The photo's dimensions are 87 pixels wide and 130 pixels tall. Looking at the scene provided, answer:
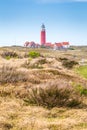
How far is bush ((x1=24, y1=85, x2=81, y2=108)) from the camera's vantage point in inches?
408

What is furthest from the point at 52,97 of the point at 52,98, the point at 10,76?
the point at 10,76

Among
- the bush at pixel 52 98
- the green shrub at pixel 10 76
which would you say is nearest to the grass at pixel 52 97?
the bush at pixel 52 98

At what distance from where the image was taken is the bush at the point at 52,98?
10.4 metres

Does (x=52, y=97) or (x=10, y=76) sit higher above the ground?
(x=10, y=76)

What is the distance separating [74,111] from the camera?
9703 millimetres

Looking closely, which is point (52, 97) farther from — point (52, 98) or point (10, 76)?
point (10, 76)

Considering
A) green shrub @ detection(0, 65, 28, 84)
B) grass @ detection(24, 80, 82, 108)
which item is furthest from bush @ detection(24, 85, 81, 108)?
green shrub @ detection(0, 65, 28, 84)

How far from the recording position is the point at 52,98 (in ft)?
34.0

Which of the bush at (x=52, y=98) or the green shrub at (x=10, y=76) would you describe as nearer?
the bush at (x=52, y=98)

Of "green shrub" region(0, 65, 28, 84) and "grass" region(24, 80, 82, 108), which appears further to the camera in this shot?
"green shrub" region(0, 65, 28, 84)

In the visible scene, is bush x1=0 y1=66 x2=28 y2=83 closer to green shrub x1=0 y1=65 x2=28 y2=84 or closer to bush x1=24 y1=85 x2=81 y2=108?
green shrub x1=0 y1=65 x2=28 y2=84

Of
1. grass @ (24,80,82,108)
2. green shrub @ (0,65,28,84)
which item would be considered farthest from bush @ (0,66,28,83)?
grass @ (24,80,82,108)

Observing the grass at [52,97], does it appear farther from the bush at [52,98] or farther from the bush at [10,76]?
the bush at [10,76]

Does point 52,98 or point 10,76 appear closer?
point 52,98
